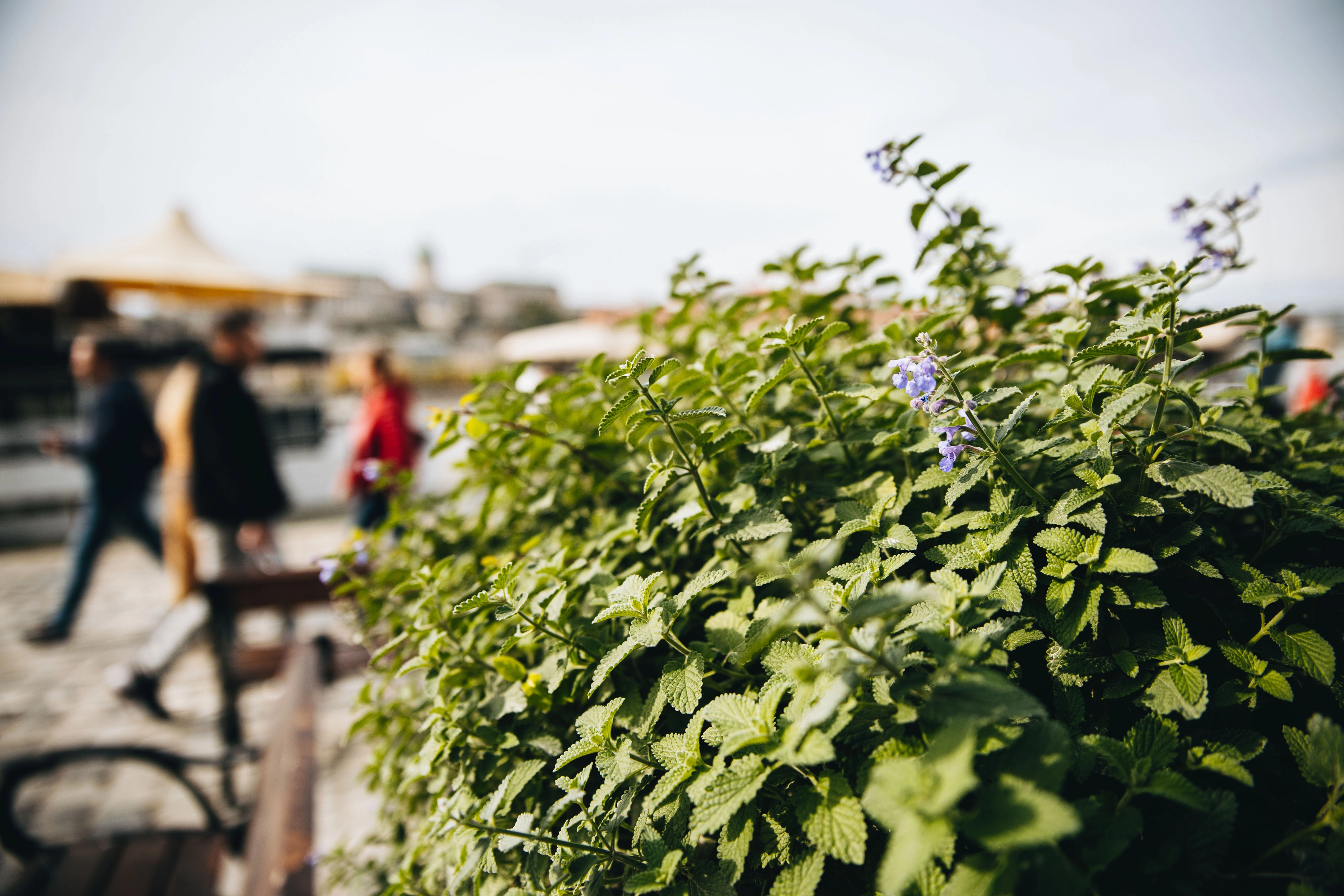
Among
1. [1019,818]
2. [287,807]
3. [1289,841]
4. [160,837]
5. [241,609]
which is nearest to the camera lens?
[1019,818]

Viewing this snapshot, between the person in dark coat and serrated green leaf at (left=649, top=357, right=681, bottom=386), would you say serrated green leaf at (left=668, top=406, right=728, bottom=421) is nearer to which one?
serrated green leaf at (left=649, top=357, right=681, bottom=386)

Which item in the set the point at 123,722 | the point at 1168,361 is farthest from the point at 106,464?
the point at 1168,361

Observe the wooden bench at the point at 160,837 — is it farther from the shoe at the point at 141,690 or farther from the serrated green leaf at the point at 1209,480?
the serrated green leaf at the point at 1209,480

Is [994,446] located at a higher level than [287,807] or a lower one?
higher

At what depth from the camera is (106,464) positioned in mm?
→ 5082

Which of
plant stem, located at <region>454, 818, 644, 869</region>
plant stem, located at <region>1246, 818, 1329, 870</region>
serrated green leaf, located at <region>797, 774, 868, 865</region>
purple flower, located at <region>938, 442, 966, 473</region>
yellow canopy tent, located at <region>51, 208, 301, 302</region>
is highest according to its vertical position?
yellow canopy tent, located at <region>51, 208, 301, 302</region>

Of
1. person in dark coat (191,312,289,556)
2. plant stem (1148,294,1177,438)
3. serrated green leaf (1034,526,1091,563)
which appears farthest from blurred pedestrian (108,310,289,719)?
plant stem (1148,294,1177,438)

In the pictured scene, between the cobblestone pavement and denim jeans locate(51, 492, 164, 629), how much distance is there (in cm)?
25

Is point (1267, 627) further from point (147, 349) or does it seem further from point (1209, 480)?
point (147, 349)

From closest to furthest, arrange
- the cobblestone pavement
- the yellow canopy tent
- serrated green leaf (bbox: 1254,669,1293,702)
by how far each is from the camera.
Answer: serrated green leaf (bbox: 1254,669,1293,702)
the cobblestone pavement
the yellow canopy tent

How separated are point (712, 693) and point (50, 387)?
1095cm

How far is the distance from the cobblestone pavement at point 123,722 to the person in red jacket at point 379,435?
0.81m

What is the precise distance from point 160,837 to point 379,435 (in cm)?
299

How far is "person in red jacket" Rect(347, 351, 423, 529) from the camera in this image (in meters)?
Result: 4.50
